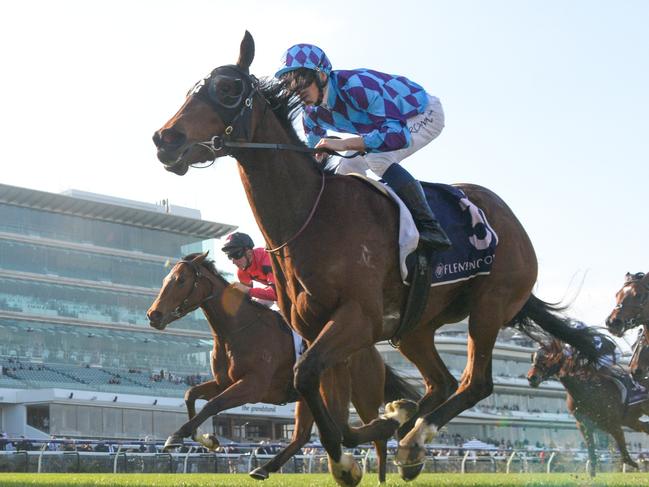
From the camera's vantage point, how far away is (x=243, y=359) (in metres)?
9.59

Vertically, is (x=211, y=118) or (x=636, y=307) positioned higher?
(x=211, y=118)

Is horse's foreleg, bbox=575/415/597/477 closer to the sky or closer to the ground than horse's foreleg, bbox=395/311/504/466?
closer to the ground

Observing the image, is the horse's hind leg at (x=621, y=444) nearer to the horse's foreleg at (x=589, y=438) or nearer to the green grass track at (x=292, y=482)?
the horse's foreleg at (x=589, y=438)

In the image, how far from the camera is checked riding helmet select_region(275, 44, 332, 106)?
5855mm

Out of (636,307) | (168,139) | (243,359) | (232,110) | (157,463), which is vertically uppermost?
(232,110)

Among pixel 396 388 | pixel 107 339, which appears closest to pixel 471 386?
pixel 396 388

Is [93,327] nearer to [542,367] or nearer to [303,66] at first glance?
[542,367]

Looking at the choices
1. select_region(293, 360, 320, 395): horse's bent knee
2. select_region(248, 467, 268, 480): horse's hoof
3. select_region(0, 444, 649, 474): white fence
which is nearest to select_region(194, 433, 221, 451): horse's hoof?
select_region(248, 467, 268, 480): horse's hoof

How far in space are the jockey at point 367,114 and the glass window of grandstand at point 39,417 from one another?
50751 millimetres

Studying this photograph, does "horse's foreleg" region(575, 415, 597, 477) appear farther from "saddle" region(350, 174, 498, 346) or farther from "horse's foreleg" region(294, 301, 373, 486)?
"horse's foreleg" region(294, 301, 373, 486)

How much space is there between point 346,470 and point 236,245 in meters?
4.17

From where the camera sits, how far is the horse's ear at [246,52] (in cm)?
573

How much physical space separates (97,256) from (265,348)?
6066 cm

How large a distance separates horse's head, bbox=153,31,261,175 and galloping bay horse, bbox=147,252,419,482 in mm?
3683
